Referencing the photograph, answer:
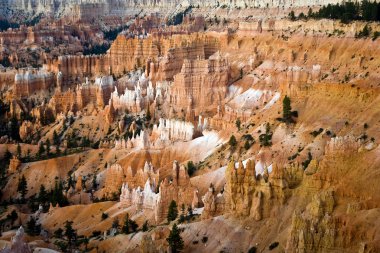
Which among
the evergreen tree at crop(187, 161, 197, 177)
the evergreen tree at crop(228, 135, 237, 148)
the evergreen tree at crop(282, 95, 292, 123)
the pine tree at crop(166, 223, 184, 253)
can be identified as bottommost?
the evergreen tree at crop(187, 161, 197, 177)

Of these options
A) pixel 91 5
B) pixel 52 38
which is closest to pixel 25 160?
pixel 52 38

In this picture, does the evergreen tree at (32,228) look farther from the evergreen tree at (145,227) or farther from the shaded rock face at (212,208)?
the shaded rock face at (212,208)

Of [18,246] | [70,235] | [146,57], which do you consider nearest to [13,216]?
[70,235]

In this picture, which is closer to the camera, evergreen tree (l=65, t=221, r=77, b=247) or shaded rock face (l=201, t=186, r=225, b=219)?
shaded rock face (l=201, t=186, r=225, b=219)

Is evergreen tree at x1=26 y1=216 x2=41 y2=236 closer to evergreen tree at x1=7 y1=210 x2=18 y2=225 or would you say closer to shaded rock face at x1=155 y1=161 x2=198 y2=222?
evergreen tree at x1=7 y1=210 x2=18 y2=225

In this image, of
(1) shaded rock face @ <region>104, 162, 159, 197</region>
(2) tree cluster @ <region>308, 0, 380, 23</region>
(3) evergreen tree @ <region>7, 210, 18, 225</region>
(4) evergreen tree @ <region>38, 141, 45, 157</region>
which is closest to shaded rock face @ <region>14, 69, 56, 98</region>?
(4) evergreen tree @ <region>38, 141, 45, 157</region>

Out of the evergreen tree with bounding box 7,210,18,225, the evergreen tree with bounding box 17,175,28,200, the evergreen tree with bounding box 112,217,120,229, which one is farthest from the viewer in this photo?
the evergreen tree with bounding box 17,175,28,200

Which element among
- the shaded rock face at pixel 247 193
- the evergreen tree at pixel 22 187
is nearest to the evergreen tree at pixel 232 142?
the shaded rock face at pixel 247 193

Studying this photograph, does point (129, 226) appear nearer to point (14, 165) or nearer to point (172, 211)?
point (172, 211)
